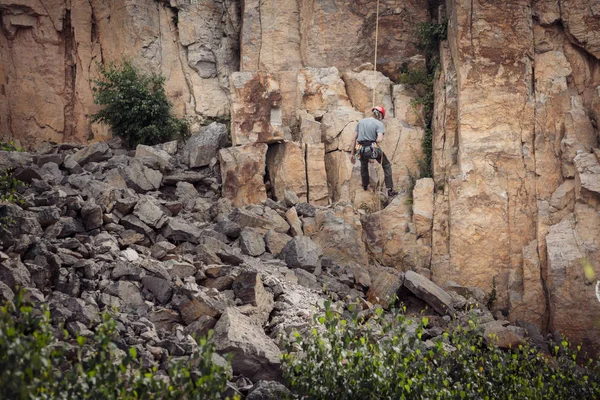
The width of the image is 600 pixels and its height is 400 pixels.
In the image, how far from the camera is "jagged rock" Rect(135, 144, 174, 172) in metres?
16.6

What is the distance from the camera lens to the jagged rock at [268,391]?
9031 mm

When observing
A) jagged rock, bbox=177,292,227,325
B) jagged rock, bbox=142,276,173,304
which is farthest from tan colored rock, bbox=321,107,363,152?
jagged rock, bbox=177,292,227,325

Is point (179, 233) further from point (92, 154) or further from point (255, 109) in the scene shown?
point (255, 109)

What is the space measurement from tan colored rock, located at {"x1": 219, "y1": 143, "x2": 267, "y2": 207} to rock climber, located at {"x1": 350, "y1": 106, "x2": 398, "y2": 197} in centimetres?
227

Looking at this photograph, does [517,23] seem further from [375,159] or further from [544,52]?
[375,159]

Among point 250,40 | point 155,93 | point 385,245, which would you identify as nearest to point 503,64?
Answer: point 385,245

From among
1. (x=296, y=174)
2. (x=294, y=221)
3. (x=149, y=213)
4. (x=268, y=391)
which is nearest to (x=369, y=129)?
(x=296, y=174)

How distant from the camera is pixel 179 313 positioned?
35.4ft

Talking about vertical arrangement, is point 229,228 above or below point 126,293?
above

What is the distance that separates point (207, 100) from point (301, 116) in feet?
10.2

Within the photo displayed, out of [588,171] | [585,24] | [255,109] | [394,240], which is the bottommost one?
[394,240]

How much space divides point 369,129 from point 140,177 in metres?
5.35

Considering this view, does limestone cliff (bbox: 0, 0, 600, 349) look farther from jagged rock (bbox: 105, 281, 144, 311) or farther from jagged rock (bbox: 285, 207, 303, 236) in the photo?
jagged rock (bbox: 105, 281, 144, 311)

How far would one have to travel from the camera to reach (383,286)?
14.1 meters
